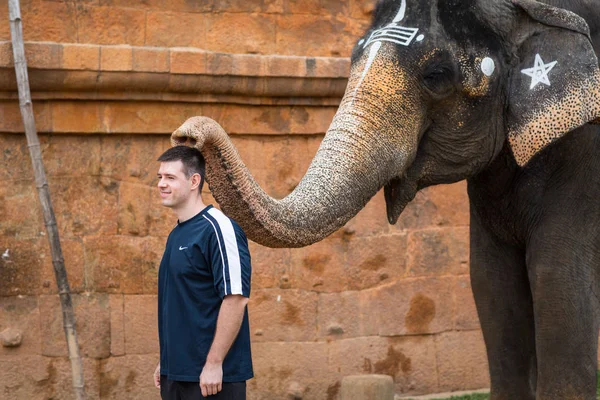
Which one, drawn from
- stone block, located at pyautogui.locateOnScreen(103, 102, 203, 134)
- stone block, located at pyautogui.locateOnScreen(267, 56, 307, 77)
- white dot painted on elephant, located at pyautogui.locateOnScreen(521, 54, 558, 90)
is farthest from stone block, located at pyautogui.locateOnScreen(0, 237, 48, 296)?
white dot painted on elephant, located at pyautogui.locateOnScreen(521, 54, 558, 90)

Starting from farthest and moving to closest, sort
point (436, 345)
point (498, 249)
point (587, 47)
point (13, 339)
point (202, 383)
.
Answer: point (436, 345) → point (13, 339) → point (498, 249) → point (587, 47) → point (202, 383)

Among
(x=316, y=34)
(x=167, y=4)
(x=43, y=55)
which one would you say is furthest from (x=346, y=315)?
(x=43, y=55)

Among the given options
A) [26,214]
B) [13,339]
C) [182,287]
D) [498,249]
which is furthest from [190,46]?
[182,287]

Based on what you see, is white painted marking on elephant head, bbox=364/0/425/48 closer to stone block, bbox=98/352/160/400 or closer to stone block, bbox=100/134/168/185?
stone block, bbox=100/134/168/185

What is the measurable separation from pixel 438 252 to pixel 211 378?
14.1 ft

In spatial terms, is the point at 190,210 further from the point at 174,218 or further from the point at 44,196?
the point at 174,218

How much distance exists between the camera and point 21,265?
25.9ft

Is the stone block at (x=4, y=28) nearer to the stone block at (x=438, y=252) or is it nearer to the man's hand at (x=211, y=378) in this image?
the stone block at (x=438, y=252)

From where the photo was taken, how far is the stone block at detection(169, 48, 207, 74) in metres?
8.06

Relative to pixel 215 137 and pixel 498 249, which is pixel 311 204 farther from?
pixel 498 249

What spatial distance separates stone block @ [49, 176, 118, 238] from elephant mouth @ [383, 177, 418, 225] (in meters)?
3.11

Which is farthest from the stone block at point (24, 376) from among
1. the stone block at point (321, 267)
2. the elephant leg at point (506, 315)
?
the elephant leg at point (506, 315)

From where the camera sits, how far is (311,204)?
4.72 metres

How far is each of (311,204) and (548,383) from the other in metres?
1.53
